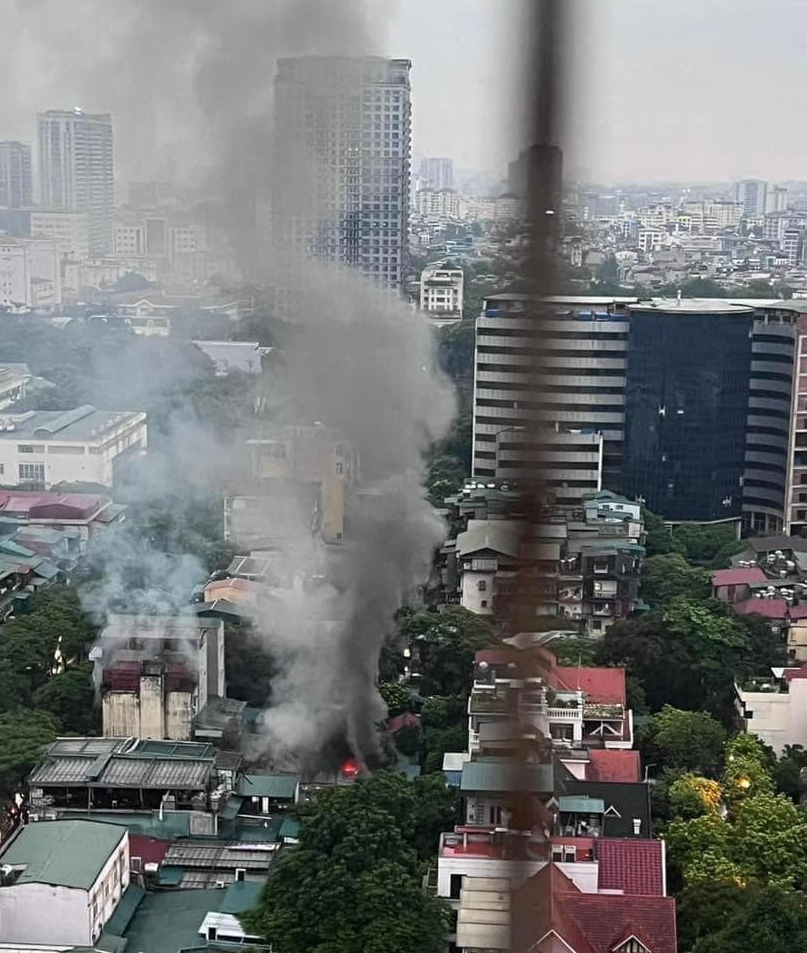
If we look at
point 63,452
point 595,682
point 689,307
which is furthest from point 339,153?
point 63,452

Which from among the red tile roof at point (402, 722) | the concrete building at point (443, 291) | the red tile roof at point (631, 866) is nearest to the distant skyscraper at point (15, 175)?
the concrete building at point (443, 291)

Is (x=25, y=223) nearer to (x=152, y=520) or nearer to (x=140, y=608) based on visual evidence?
(x=152, y=520)

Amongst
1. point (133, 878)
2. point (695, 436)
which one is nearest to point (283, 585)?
point (133, 878)

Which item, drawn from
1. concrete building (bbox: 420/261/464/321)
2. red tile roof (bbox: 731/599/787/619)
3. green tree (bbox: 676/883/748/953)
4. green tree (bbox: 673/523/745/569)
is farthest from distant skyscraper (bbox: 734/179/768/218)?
green tree (bbox: 676/883/748/953)

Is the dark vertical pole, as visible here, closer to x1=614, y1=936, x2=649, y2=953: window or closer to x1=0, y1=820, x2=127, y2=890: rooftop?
x1=614, y1=936, x2=649, y2=953: window

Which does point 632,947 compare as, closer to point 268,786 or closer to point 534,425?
point 268,786

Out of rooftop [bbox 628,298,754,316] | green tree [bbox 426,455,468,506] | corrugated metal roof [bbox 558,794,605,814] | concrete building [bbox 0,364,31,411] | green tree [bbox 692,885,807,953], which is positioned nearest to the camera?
green tree [bbox 692,885,807,953]
